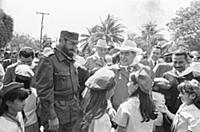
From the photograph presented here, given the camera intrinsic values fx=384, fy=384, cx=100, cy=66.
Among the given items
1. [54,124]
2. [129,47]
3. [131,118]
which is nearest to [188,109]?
[131,118]

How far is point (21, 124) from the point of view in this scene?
3553 millimetres

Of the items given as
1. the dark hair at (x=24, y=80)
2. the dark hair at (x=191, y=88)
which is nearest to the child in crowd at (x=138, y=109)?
the dark hair at (x=191, y=88)

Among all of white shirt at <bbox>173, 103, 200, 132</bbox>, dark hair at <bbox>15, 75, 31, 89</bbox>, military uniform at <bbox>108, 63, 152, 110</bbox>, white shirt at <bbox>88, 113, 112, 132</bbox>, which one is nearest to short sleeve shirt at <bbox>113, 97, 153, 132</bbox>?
white shirt at <bbox>88, 113, 112, 132</bbox>

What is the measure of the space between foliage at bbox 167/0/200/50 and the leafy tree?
1829 cm

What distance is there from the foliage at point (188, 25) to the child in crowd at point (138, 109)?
3575 cm

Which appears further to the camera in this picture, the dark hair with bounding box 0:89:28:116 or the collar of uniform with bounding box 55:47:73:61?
Answer: the collar of uniform with bounding box 55:47:73:61

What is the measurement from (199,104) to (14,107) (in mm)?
1855

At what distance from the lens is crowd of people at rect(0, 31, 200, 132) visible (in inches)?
145

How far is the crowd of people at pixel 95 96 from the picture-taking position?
368 cm

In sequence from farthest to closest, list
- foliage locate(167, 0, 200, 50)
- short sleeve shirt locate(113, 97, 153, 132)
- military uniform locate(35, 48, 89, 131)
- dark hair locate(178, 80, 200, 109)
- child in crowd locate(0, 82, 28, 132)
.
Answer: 1. foliage locate(167, 0, 200, 50)
2. military uniform locate(35, 48, 89, 131)
3. dark hair locate(178, 80, 200, 109)
4. short sleeve shirt locate(113, 97, 153, 132)
5. child in crowd locate(0, 82, 28, 132)

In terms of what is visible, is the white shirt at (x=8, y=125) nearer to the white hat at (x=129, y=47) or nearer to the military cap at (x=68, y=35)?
the military cap at (x=68, y=35)

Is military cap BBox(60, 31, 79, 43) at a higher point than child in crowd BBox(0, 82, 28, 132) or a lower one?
higher

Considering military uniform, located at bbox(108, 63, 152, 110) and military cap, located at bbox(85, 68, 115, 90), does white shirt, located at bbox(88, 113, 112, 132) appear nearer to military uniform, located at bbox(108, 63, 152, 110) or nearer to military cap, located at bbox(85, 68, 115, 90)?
military cap, located at bbox(85, 68, 115, 90)

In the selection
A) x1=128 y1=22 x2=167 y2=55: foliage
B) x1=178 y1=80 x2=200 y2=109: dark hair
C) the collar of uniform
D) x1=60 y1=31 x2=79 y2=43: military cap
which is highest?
x1=60 y1=31 x2=79 y2=43: military cap
